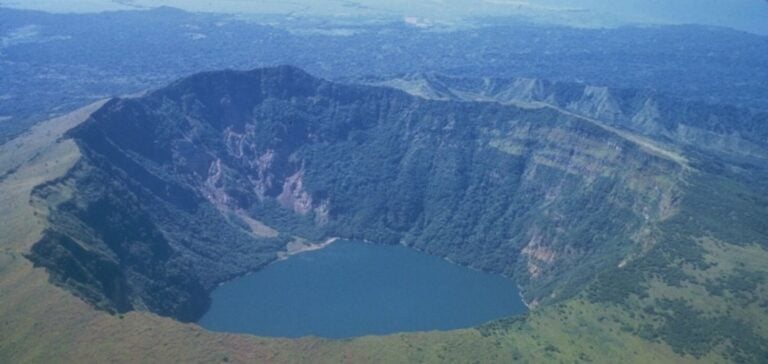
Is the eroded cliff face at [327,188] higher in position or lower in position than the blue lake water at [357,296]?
higher

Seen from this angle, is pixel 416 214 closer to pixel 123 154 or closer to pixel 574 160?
pixel 574 160

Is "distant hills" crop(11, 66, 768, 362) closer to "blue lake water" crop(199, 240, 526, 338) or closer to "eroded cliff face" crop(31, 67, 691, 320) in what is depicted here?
"eroded cliff face" crop(31, 67, 691, 320)

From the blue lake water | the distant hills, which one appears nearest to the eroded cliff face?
the distant hills

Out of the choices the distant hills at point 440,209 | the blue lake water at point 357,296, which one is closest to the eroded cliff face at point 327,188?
the distant hills at point 440,209

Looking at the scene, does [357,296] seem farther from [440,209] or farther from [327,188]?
[327,188]

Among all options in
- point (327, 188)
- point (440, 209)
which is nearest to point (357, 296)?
point (440, 209)

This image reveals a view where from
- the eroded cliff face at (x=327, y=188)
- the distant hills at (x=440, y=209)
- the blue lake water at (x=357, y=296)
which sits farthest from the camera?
the eroded cliff face at (x=327, y=188)

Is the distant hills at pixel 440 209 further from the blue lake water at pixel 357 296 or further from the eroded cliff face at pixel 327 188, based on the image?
the blue lake water at pixel 357 296
